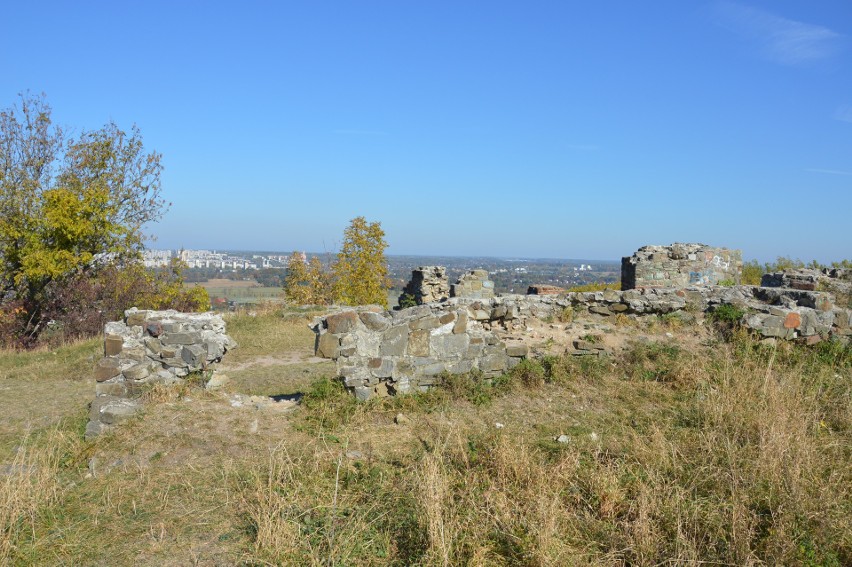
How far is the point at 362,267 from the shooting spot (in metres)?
22.6

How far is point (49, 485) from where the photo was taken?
4.46 meters

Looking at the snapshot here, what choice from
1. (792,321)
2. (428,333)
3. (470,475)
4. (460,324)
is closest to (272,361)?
(428,333)

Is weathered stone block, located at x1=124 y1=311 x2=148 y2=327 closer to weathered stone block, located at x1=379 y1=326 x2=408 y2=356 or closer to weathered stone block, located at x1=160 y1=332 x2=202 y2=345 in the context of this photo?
weathered stone block, located at x1=160 y1=332 x2=202 y2=345

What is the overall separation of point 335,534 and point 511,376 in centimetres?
420

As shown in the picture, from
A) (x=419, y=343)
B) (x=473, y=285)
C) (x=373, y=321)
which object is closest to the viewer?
(x=373, y=321)

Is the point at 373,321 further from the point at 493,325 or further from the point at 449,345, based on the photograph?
the point at 493,325

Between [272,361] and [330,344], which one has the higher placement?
[330,344]

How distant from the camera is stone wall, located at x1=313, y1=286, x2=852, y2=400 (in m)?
6.91

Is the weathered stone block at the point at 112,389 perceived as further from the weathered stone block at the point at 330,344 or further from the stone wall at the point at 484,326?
the weathered stone block at the point at 330,344

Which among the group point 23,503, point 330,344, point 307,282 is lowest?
point 23,503

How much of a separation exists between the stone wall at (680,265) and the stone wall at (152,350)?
12.7 metres

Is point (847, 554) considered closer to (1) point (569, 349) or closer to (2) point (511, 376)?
(2) point (511, 376)

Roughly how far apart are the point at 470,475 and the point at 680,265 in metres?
14.1

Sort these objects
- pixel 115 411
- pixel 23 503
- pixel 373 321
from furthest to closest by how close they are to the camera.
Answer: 1. pixel 373 321
2. pixel 115 411
3. pixel 23 503
